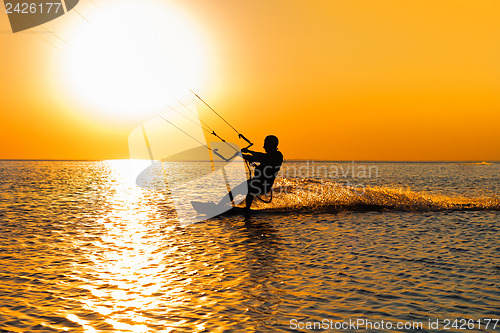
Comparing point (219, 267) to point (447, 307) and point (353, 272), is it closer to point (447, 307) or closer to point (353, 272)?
point (353, 272)

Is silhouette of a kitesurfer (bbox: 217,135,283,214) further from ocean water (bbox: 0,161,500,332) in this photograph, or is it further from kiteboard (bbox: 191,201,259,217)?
kiteboard (bbox: 191,201,259,217)

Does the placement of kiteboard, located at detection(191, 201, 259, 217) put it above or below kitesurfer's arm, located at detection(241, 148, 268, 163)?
below

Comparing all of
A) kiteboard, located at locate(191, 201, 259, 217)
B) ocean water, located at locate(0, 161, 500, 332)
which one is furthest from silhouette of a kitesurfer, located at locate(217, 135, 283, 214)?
kiteboard, located at locate(191, 201, 259, 217)

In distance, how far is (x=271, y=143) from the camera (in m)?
16.8

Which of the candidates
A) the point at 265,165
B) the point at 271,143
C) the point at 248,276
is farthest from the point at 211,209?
the point at 248,276

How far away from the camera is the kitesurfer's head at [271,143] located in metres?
16.8

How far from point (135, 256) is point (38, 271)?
8.14ft

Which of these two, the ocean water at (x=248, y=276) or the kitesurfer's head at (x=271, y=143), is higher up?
the kitesurfer's head at (x=271, y=143)

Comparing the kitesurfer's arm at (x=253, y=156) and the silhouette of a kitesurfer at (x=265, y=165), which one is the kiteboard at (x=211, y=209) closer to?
the silhouette of a kitesurfer at (x=265, y=165)

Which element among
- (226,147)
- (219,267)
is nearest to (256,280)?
(219,267)

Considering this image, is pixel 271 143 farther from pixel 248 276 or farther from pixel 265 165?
pixel 248 276

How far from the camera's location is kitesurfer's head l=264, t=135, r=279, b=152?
16750 mm

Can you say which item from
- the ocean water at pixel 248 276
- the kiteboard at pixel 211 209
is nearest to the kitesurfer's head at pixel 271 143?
the ocean water at pixel 248 276

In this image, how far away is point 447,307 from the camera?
24.7ft
